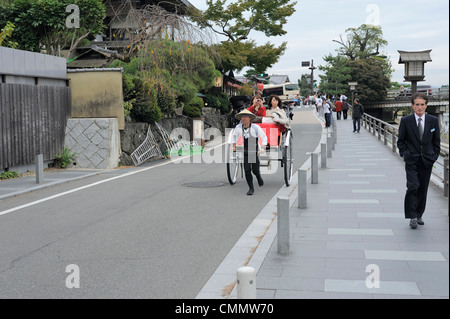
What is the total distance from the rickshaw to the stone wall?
5385 millimetres

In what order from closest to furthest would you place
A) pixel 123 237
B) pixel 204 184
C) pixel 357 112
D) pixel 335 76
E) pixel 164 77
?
pixel 123 237
pixel 204 184
pixel 164 77
pixel 357 112
pixel 335 76

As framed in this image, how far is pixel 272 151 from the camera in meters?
11.4

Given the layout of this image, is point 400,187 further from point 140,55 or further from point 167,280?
point 140,55

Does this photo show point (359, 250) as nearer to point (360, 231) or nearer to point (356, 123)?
point (360, 231)

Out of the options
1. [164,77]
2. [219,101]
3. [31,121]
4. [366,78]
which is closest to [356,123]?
[219,101]

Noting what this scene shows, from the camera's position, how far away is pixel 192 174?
45.6 ft

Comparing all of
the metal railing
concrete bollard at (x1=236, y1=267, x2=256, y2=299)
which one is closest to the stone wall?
the metal railing

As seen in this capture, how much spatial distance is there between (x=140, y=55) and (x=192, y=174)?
8.12 meters

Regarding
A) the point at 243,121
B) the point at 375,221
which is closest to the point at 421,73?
the point at 243,121

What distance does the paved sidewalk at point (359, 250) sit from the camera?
15.0 feet

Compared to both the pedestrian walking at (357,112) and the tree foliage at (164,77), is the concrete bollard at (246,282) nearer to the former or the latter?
the tree foliage at (164,77)

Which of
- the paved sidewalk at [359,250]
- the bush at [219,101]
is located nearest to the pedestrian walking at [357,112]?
the bush at [219,101]

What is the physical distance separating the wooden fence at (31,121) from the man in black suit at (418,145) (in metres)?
10.4

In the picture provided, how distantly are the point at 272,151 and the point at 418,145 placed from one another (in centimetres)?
507
